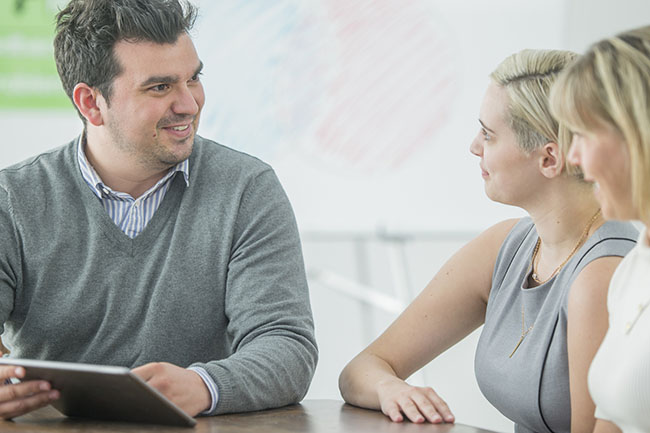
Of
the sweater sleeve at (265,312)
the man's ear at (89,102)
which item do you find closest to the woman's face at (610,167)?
the sweater sleeve at (265,312)

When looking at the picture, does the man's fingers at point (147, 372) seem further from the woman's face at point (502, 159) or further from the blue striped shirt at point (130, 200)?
the woman's face at point (502, 159)

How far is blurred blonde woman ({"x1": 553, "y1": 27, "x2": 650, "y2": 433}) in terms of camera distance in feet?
3.26

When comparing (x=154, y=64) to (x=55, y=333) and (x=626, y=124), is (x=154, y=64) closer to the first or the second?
(x=55, y=333)

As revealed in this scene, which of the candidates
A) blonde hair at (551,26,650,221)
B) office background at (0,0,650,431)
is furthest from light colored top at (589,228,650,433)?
office background at (0,0,650,431)

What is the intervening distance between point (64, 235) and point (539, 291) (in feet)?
2.94

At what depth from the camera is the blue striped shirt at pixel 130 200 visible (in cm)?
165

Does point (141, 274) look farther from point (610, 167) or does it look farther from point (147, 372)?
point (610, 167)

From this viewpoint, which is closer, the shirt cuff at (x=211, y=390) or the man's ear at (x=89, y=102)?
the shirt cuff at (x=211, y=390)

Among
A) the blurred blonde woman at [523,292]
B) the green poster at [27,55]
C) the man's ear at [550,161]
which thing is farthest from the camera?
the green poster at [27,55]

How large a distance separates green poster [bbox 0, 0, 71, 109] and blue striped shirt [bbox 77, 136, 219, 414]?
1557 millimetres

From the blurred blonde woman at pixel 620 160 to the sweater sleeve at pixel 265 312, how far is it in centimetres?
53

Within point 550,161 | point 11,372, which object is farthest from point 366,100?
point 11,372

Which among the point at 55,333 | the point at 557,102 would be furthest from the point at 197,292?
the point at 557,102

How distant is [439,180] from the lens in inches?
126
